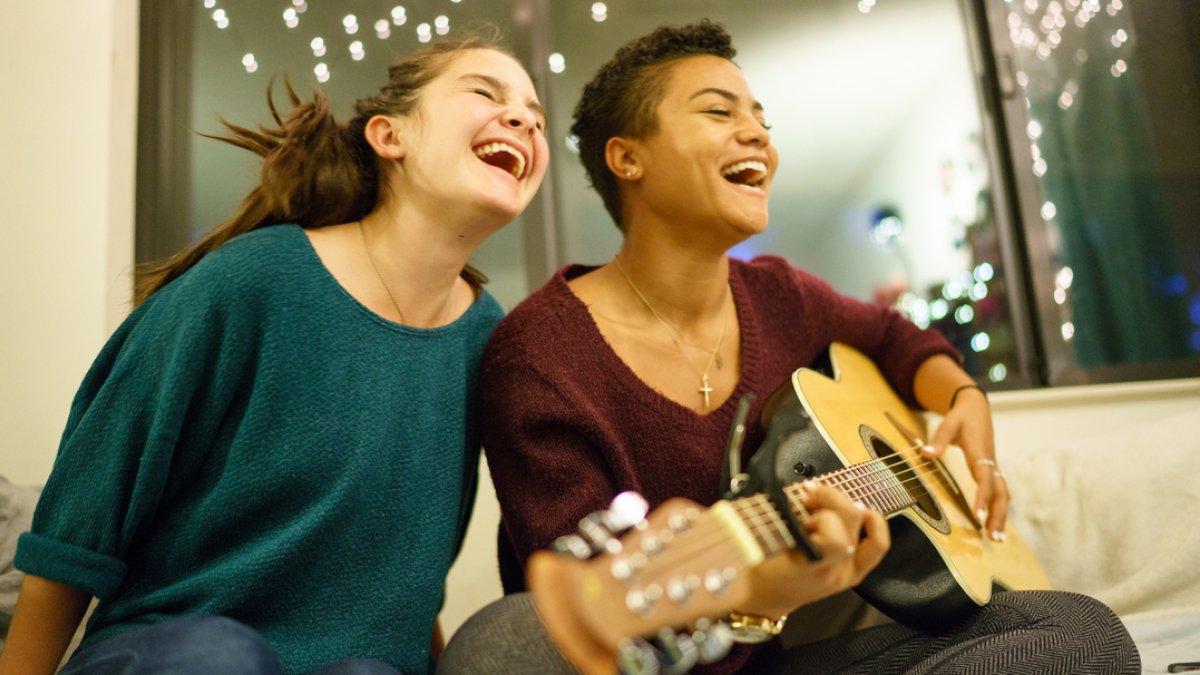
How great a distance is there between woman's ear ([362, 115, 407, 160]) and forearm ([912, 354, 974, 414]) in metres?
1.06

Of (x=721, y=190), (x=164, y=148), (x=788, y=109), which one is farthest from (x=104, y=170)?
(x=788, y=109)

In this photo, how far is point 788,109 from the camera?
8.00 ft

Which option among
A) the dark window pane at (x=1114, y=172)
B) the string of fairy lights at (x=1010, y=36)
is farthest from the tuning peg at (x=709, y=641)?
the dark window pane at (x=1114, y=172)

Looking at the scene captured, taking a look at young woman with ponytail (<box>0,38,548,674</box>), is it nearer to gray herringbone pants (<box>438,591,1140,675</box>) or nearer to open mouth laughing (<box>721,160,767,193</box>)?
gray herringbone pants (<box>438,591,1140,675</box>)

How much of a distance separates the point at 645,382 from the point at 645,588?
641 mm

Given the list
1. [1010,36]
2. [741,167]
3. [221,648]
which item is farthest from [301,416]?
[1010,36]

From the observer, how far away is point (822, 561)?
2.39 ft

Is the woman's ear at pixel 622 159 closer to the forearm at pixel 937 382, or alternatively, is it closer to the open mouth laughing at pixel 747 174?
the open mouth laughing at pixel 747 174

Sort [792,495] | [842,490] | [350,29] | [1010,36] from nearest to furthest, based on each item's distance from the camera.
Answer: [792,495], [842,490], [350,29], [1010,36]

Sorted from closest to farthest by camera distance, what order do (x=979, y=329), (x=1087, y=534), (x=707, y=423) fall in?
1. (x=707, y=423)
2. (x=1087, y=534)
3. (x=979, y=329)

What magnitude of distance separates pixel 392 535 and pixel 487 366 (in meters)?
0.29

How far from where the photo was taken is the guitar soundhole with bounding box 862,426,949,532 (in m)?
1.13

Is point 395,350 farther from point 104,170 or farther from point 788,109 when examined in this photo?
point 788,109

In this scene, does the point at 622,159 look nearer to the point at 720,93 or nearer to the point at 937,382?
the point at 720,93
